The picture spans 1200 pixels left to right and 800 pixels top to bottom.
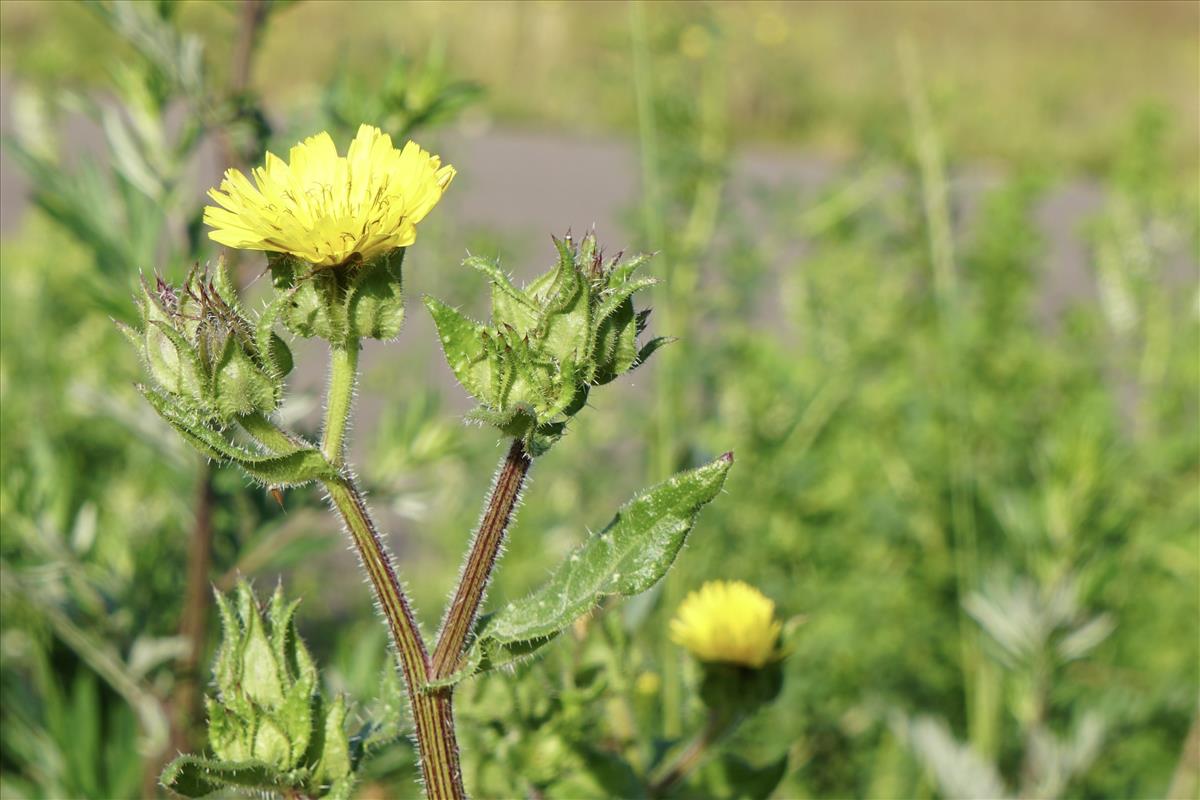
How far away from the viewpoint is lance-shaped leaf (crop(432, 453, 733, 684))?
2.85 ft

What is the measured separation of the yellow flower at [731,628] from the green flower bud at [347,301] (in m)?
0.57

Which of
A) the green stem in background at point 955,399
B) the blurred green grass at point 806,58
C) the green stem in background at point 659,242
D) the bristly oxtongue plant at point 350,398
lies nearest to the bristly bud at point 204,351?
the bristly oxtongue plant at point 350,398

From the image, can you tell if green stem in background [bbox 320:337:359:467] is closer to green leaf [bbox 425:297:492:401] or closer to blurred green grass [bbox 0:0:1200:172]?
green leaf [bbox 425:297:492:401]

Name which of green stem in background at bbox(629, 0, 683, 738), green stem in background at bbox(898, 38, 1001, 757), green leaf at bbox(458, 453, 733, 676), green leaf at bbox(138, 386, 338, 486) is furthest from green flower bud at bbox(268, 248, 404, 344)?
green stem in background at bbox(898, 38, 1001, 757)

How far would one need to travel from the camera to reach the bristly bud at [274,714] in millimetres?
918

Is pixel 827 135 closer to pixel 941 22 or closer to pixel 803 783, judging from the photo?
pixel 941 22

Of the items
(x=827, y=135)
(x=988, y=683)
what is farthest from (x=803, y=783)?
(x=827, y=135)

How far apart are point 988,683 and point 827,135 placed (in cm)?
981

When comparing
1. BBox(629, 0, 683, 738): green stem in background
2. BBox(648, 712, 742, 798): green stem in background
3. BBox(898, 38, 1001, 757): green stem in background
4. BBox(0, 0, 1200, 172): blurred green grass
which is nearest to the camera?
BBox(648, 712, 742, 798): green stem in background

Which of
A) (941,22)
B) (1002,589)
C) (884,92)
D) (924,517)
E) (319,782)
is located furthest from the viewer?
(941,22)

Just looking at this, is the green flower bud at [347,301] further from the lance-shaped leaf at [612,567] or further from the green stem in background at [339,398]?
the lance-shaped leaf at [612,567]

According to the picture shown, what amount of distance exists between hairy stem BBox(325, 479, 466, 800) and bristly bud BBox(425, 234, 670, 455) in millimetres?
122

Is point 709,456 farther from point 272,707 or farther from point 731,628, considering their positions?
point 272,707

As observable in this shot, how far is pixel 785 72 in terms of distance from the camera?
163 inches
